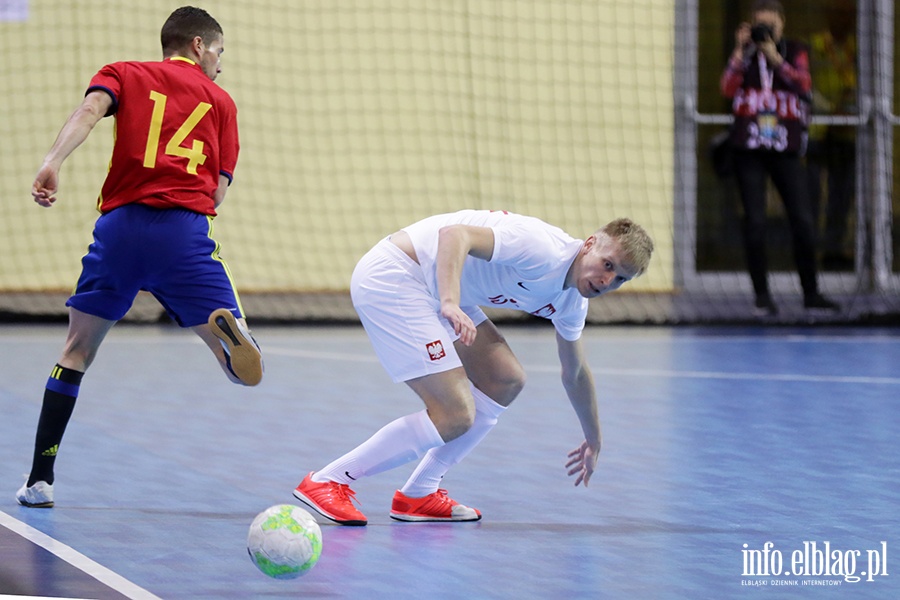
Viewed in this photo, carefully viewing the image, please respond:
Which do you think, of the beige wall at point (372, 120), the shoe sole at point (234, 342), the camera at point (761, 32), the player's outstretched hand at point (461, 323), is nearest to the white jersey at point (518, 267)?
the player's outstretched hand at point (461, 323)

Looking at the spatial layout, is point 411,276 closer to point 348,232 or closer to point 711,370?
point 711,370

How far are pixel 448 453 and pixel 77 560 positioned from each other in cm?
125

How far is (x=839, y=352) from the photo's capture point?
883cm

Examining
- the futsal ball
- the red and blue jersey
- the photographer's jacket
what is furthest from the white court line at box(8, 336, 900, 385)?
the futsal ball

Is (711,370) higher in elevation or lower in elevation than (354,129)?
lower

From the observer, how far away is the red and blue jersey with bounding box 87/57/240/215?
4.35 meters

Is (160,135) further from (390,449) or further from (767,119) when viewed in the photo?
(767,119)

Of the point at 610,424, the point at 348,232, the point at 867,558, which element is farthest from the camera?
the point at 348,232

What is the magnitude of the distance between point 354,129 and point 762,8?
328 centimetres

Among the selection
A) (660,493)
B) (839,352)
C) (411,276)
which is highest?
(411,276)

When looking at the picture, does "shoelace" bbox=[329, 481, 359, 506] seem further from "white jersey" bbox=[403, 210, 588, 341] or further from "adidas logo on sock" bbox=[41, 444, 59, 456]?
"adidas logo on sock" bbox=[41, 444, 59, 456]

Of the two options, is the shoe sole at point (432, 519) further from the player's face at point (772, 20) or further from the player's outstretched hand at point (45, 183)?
the player's face at point (772, 20)

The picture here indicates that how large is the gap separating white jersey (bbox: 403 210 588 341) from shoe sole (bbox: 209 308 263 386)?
592 millimetres

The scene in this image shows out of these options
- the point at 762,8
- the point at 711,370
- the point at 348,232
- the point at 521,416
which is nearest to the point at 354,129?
the point at 348,232
